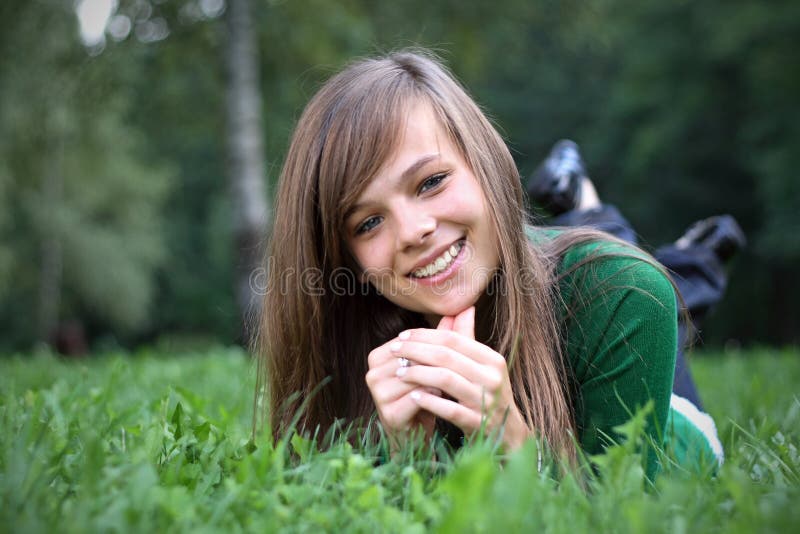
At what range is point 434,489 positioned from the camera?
1408mm

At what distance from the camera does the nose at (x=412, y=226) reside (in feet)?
5.98

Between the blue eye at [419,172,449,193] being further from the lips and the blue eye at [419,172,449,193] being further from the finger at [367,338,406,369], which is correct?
the finger at [367,338,406,369]

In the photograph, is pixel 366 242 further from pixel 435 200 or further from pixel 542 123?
pixel 542 123

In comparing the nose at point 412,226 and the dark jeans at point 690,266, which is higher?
the nose at point 412,226

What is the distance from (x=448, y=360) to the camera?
1.61 m

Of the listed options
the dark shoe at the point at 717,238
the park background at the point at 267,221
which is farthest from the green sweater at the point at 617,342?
the dark shoe at the point at 717,238

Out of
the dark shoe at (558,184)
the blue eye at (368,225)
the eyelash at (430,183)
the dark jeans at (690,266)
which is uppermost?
the eyelash at (430,183)

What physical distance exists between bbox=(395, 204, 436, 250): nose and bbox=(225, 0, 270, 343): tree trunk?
4834 mm

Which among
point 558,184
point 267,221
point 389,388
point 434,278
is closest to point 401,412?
point 389,388

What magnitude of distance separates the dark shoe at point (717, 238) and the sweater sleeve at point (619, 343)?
1.97 meters

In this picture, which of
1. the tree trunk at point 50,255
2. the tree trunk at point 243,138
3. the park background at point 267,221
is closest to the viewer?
the park background at point 267,221

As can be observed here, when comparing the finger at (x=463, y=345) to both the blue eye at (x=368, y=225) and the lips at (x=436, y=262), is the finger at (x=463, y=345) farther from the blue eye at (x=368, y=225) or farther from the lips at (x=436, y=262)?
the blue eye at (x=368, y=225)

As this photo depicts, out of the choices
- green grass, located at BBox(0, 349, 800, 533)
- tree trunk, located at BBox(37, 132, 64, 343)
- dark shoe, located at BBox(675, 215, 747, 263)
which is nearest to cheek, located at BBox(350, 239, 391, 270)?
green grass, located at BBox(0, 349, 800, 533)

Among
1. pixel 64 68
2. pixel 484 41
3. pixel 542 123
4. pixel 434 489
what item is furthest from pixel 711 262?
pixel 542 123
